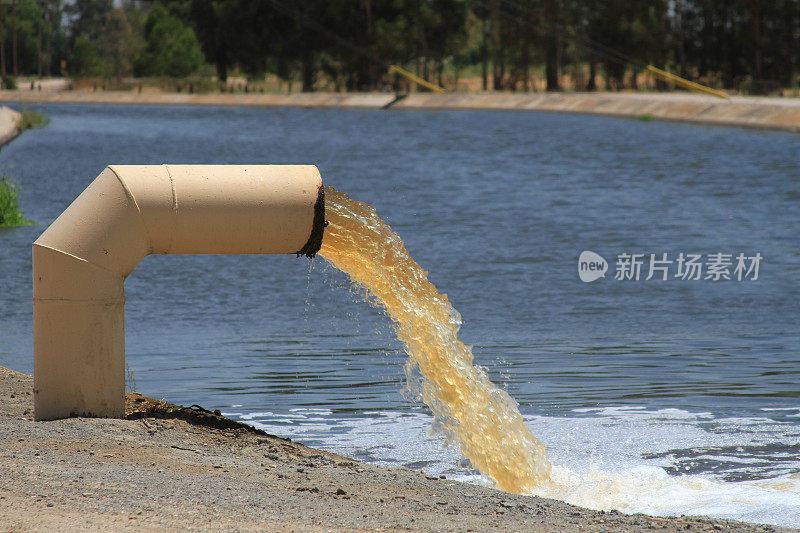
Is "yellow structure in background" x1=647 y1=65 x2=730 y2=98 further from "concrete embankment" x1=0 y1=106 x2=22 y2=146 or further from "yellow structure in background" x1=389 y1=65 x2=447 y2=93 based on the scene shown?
"concrete embankment" x1=0 y1=106 x2=22 y2=146

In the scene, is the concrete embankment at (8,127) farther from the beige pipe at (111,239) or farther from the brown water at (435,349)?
the beige pipe at (111,239)

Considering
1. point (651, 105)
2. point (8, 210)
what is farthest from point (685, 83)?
point (8, 210)

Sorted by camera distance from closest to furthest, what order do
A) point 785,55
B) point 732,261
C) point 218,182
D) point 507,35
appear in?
point 218,182
point 732,261
point 785,55
point 507,35

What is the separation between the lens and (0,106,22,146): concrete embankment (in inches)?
1876

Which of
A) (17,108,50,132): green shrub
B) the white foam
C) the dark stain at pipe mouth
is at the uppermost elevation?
the dark stain at pipe mouth

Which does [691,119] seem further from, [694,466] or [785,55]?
[694,466]

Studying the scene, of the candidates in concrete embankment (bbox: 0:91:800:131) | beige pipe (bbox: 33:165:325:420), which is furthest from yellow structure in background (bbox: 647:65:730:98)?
beige pipe (bbox: 33:165:325:420)

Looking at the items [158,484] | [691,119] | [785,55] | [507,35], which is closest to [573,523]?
[158,484]

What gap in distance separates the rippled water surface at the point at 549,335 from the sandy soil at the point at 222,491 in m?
1.05

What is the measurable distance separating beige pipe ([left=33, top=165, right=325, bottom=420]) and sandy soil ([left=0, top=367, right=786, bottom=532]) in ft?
0.89

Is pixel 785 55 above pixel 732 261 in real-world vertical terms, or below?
above

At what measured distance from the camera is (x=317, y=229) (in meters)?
7.57

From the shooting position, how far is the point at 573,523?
5660 millimetres

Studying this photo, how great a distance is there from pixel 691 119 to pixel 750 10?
20271 mm
